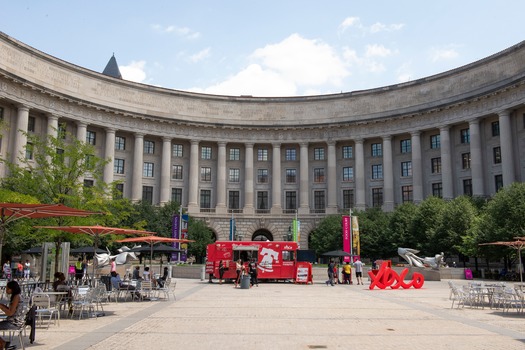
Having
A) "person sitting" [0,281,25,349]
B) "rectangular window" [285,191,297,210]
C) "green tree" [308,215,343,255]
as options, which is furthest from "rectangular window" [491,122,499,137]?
"person sitting" [0,281,25,349]

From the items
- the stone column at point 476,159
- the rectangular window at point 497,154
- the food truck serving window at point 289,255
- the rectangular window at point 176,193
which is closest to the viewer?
the food truck serving window at point 289,255

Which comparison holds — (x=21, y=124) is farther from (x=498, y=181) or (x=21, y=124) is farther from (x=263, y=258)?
(x=498, y=181)

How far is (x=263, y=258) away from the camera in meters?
36.0

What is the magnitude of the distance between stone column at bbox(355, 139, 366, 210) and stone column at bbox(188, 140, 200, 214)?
21329mm

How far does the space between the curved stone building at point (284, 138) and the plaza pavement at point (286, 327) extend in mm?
42410

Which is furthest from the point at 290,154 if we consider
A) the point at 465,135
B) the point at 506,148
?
the point at 506,148

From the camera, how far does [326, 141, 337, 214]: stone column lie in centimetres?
6775

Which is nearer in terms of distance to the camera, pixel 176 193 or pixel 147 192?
pixel 147 192

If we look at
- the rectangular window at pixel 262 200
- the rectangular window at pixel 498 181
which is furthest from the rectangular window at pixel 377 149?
the rectangular window at pixel 262 200

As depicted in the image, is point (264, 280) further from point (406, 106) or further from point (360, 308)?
point (406, 106)

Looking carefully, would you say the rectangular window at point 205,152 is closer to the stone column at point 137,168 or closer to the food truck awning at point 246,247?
the stone column at point 137,168

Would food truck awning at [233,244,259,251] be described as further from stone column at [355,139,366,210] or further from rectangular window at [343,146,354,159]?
rectangular window at [343,146,354,159]

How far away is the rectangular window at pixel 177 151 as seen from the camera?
7000cm

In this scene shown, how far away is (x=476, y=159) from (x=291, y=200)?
24.9 meters
